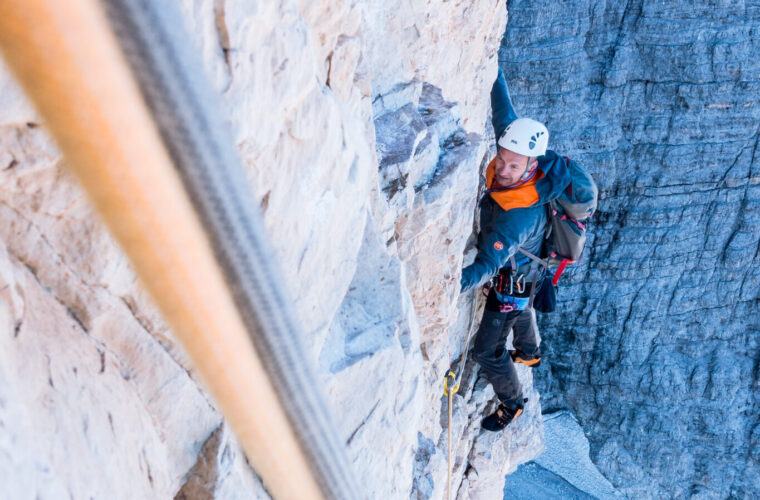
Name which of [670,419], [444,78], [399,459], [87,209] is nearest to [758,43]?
[670,419]

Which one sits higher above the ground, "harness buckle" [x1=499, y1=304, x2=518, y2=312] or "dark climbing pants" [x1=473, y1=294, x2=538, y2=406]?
"harness buckle" [x1=499, y1=304, x2=518, y2=312]

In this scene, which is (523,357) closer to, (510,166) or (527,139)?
(510,166)

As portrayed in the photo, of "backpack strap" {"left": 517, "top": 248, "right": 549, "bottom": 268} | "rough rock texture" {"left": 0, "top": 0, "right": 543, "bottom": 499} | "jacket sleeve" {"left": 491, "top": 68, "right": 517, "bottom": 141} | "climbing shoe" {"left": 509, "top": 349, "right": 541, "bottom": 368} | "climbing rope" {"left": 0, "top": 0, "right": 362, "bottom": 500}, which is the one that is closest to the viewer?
"climbing rope" {"left": 0, "top": 0, "right": 362, "bottom": 500}

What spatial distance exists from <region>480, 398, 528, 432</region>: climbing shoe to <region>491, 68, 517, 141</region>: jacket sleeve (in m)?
2.10

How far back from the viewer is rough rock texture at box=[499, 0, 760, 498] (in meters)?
7.92

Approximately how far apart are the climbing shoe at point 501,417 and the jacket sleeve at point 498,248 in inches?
64.1

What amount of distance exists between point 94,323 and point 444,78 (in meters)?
2.73

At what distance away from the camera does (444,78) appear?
3.28 m

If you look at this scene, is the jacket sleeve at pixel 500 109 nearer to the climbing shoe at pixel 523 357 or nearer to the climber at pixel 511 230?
the climber at pixel 511 230

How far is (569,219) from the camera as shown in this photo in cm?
328

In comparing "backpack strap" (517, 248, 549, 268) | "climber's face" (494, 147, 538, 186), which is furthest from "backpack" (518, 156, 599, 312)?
"climber's face" (494, 147, 538, 186)

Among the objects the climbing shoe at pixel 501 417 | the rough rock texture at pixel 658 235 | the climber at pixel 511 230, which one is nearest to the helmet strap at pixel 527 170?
the climber at pixel 511 230

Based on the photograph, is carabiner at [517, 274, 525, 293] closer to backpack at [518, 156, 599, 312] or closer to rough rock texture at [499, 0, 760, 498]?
backpack at [518, 156, 599, 312]

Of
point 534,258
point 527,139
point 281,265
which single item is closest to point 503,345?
point 534,258
